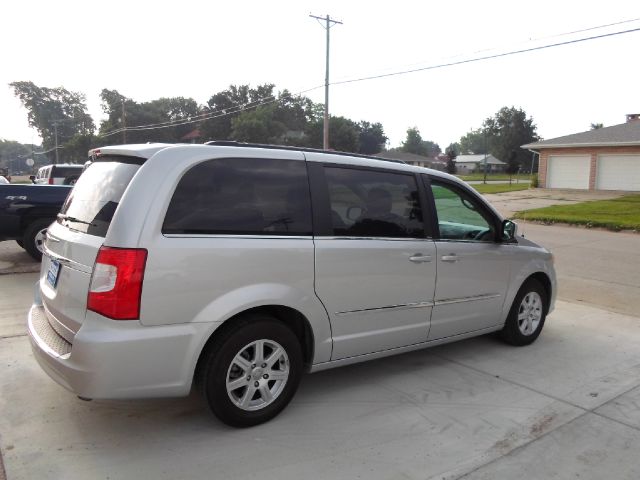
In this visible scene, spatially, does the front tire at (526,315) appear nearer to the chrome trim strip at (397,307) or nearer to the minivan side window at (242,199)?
the chrome trim strip at (397,307)

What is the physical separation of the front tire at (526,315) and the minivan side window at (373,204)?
158 cm

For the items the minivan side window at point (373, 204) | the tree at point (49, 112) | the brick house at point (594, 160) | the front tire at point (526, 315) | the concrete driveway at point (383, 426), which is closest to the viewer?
the concrete driveway at point (383, 426)

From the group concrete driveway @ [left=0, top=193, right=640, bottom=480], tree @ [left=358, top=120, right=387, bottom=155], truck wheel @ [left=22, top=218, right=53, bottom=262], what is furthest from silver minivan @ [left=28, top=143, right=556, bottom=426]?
tree @ [left=358, top=120, right=387, bottom=155]

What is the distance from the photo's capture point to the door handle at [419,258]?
3971 millimetres

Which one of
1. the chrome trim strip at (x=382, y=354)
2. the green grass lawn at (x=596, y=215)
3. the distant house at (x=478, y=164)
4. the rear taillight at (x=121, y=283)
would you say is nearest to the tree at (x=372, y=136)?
the distant house at (x=478, y=164)

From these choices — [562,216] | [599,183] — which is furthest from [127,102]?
[562,216]

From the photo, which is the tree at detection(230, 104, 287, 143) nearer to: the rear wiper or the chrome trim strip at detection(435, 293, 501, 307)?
the chrome trim strip at detection(435, 293, 501, 307)

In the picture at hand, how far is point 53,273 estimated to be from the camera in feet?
10.9

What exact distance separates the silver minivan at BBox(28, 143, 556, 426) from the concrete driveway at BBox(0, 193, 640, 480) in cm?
31

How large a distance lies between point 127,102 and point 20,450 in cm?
9092

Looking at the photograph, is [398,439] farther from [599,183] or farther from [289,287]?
[599,183]

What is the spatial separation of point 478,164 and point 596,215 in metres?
77.5

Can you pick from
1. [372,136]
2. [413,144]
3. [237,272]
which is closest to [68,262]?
[237,272]

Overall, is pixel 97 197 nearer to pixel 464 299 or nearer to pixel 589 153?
pixel 464 299
